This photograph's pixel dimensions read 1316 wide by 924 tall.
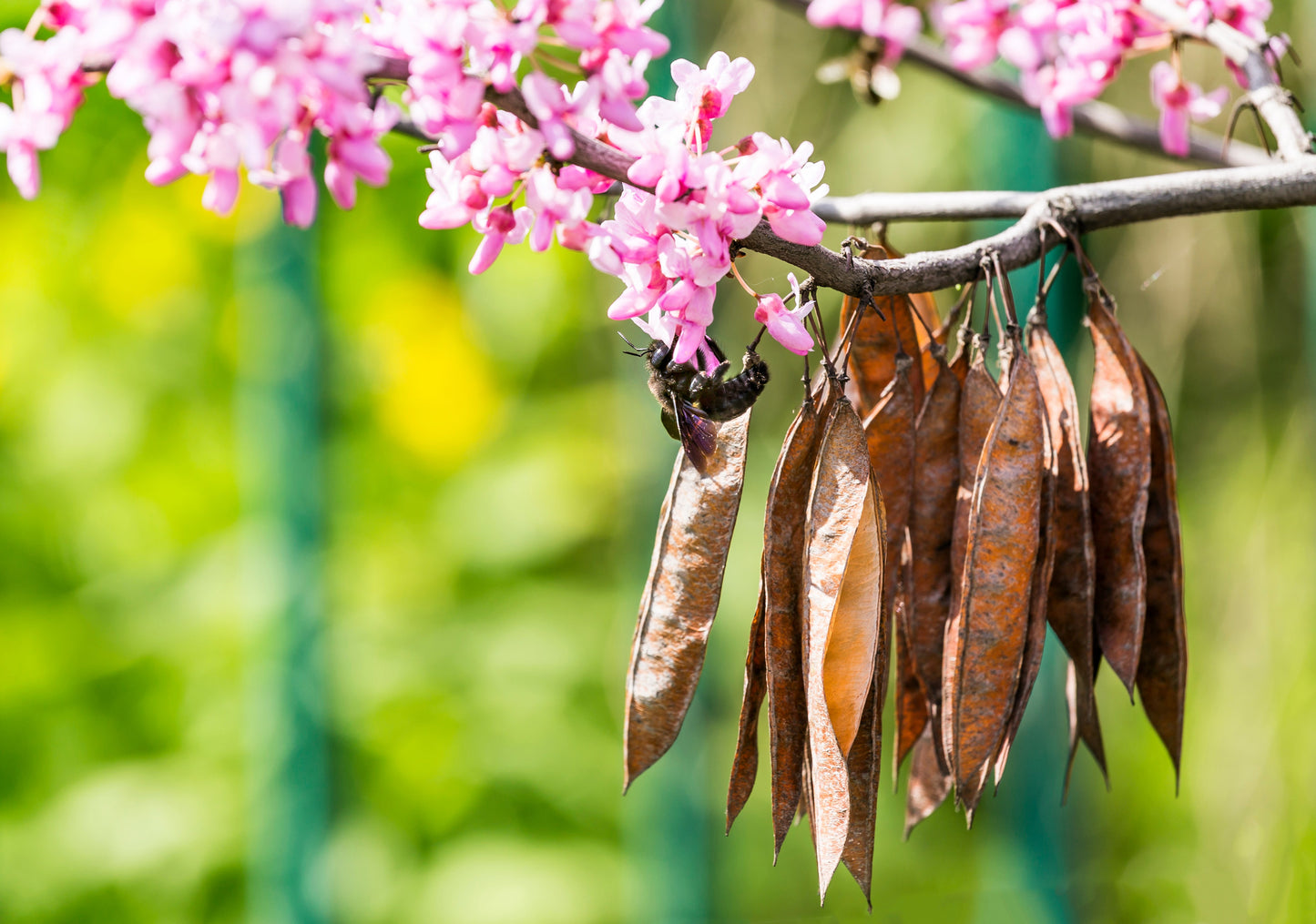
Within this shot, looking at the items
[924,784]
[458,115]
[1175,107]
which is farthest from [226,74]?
[1175,107]

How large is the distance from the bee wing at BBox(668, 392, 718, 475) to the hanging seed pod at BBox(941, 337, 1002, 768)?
0.46 feet

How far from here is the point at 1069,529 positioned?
57cm

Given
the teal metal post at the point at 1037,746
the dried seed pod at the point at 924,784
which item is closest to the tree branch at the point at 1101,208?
the dried seed pod at the point at 924,784

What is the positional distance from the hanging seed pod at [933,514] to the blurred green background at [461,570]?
96 cm

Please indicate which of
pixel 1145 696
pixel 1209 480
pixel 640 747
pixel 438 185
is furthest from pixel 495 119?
pixel 1209 480

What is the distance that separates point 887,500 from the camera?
595mm

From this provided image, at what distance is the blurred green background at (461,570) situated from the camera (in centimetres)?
169

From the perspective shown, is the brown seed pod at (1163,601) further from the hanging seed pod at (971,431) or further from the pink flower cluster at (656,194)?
the pink flower cluster at (656,194)

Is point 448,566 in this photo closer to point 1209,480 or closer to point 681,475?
point 1209,480

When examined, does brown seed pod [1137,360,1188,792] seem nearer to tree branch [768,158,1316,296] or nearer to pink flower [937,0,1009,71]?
tree branch [768,158,1316,296]

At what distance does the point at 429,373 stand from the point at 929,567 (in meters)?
1.77

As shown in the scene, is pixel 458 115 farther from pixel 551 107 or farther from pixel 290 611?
pixel 290 611

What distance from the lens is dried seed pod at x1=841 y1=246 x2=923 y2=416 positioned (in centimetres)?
61

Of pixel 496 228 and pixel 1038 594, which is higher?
pixel 496 228
